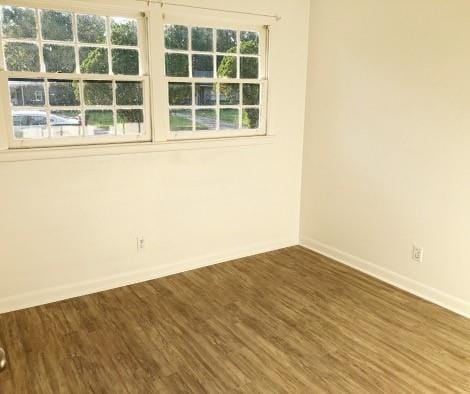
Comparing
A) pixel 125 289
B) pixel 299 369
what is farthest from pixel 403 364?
pixel 125 289

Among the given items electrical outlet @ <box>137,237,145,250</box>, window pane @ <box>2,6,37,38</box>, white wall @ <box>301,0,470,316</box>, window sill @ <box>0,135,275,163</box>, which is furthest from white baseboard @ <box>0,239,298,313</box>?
window pane @ <box>2,6,37,38</box>

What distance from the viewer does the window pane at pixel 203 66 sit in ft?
11.6

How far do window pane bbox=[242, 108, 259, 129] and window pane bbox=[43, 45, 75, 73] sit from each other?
1548mm

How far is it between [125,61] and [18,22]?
741 millimetres

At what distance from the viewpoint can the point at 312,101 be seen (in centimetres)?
411

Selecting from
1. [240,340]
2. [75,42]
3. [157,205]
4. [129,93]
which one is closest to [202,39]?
[129,93]

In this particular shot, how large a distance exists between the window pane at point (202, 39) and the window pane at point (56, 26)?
3.18 ft

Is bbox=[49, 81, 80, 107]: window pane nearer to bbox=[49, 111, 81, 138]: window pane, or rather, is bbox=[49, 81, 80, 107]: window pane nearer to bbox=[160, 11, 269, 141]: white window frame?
bbox=[49, 111, 81, 138]: window pane

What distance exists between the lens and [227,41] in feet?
12.1

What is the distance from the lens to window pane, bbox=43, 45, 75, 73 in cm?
294

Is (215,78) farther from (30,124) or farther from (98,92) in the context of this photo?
(30,124)

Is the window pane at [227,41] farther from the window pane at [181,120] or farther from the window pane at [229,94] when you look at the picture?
the window pane at [181,120]

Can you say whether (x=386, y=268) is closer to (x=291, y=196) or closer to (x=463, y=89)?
(x=291, y=196)

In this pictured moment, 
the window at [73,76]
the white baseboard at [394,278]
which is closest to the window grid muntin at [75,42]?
the window at [73,76]
